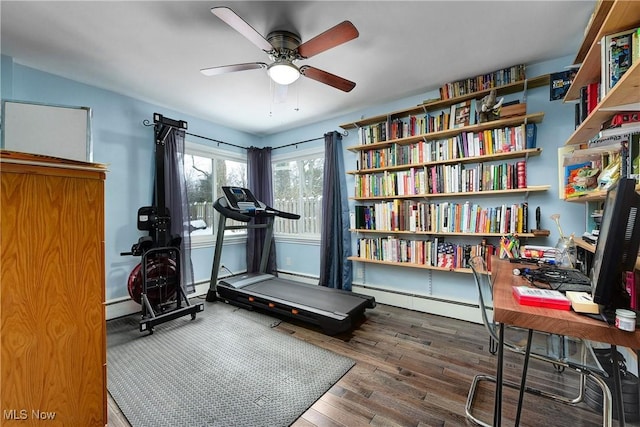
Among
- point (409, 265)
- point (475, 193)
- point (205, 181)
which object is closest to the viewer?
point (475, 193)

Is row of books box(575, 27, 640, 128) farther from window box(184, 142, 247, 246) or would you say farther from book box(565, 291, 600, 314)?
window box(184, 142, 247, 246)

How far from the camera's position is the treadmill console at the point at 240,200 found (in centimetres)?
311

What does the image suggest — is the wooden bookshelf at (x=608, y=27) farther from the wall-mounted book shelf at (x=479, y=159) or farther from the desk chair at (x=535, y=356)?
the desk chair at (x=535, y=356)

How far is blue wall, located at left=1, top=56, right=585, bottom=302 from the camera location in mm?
2293

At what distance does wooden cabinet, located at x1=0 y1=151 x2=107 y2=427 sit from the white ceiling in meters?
1.41

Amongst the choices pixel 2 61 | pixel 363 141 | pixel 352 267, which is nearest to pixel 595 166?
pixel 363 141

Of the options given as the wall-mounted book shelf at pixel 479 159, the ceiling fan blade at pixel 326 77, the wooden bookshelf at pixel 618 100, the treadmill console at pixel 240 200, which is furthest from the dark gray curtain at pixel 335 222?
the wooden bookshelf at pixel 618 100

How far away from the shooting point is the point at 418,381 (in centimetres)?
173

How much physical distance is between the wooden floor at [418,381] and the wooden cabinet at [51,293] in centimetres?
65

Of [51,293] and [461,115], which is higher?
[461,115]

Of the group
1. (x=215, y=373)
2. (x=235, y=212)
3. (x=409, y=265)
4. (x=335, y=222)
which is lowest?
(x=215, y=373)

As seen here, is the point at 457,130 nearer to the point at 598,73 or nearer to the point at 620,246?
the point at 598,73

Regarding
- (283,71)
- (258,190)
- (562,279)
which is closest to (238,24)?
(283,71)

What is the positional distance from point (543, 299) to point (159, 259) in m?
3.21
